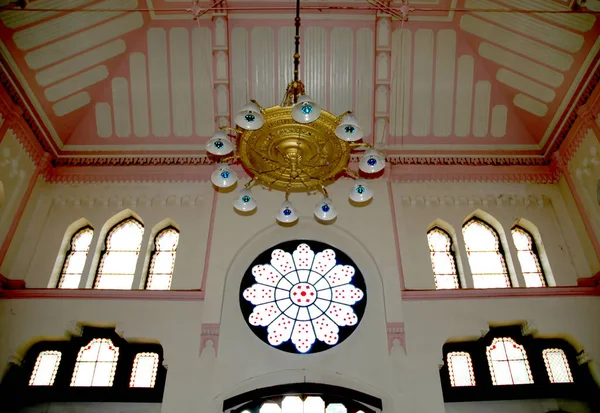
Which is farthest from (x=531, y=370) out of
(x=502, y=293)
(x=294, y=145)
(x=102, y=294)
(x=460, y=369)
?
(x=102, y=294)

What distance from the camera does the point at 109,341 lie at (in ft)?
27.7

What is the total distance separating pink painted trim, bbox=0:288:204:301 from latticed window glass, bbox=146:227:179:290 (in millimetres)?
540

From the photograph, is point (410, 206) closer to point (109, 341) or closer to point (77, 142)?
point (109, 341)

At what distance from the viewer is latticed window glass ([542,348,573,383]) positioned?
26.8ft

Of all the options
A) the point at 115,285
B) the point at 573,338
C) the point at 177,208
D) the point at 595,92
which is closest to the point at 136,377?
the point at 115,285

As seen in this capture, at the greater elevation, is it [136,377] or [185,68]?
[185,68]

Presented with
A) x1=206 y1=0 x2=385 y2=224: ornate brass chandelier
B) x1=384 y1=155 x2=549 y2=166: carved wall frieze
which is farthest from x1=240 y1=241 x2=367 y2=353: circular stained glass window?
x1=206 y1=0 x2=385 y2=224: ornate brass chandelier

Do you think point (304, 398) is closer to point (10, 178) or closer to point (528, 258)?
point (528, 258)

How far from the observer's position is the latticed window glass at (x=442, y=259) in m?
9.14

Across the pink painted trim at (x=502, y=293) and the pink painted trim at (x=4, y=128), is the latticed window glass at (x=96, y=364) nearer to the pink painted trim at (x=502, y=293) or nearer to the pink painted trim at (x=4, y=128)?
the pink painted trim at (x=4, y=128)

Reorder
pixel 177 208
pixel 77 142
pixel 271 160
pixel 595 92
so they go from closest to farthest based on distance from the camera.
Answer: pixel 271 160 < pixel 595 92 < pixel 177 208 < pixel 77 142

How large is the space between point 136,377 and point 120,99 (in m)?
5.45

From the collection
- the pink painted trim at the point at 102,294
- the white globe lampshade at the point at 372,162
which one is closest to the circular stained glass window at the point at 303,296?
the pink painted trim at the point at 102,294

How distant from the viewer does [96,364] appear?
8.25m
